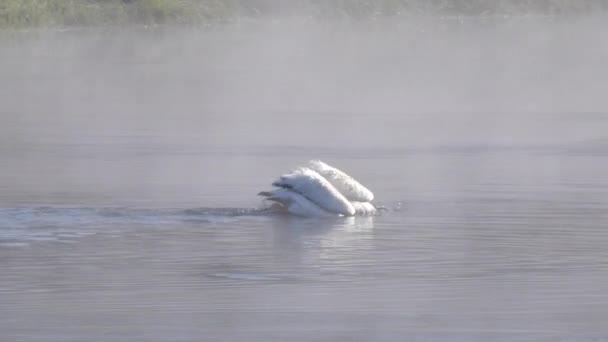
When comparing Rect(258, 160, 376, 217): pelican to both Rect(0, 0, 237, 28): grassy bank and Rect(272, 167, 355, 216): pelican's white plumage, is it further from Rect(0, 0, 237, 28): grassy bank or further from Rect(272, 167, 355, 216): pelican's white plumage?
Rect(0, 0, 237, 28): grassy bank

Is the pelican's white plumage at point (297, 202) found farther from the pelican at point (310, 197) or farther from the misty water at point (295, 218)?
the misty water at point (295, 218)

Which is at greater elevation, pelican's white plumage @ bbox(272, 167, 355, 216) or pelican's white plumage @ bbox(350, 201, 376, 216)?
pelican's white plumage @ bbox(272, 167, 355, 216)

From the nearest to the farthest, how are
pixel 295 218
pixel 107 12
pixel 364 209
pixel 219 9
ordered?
pixel 295 218 < pixel 364 209 < pixel 107 12 < pixel 219 9

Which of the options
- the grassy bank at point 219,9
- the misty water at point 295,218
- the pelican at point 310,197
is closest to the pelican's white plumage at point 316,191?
the pelican at point 310,197

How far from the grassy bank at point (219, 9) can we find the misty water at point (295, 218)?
35.8 ft

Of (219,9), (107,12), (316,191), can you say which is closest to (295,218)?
(316,191)

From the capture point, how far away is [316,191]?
14750mm

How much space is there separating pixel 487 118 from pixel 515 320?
46.6ft

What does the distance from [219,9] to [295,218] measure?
119 ft

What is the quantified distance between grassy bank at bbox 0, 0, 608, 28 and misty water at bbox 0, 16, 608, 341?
10920 mm

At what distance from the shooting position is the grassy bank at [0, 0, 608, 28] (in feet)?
148

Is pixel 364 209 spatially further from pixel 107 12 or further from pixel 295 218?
pixel 107 12

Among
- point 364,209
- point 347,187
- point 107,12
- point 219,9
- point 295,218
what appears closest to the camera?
point 295,218

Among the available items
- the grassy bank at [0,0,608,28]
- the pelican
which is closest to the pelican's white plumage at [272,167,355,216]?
the pelican
